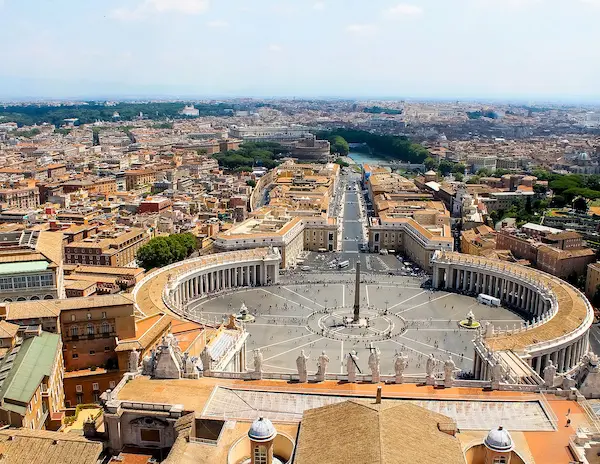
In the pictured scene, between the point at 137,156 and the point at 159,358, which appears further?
the point at 137,156

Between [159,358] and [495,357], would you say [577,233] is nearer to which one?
[495,357]

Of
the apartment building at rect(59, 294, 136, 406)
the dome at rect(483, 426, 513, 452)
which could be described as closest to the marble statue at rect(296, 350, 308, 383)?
the dome at rect(483, 426, 513, 452)

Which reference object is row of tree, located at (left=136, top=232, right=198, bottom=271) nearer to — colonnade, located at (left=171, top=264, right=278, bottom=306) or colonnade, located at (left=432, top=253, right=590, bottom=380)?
colonnade, located at (left=171, top=264, right=278, bottom=306)

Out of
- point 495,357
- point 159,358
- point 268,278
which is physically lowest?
point 268,278

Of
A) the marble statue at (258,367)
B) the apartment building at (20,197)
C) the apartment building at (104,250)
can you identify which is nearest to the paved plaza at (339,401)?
the marble statue at (258,367)

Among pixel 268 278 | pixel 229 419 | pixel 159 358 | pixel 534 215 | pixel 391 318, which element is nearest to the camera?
pixel 229 419

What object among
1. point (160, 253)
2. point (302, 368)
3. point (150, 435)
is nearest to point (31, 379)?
point (150, 435)

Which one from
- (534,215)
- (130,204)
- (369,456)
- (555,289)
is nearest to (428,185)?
(534,215)

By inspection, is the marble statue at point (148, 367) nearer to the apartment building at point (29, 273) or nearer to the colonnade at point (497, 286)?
the apartment building at point (29, 273)
